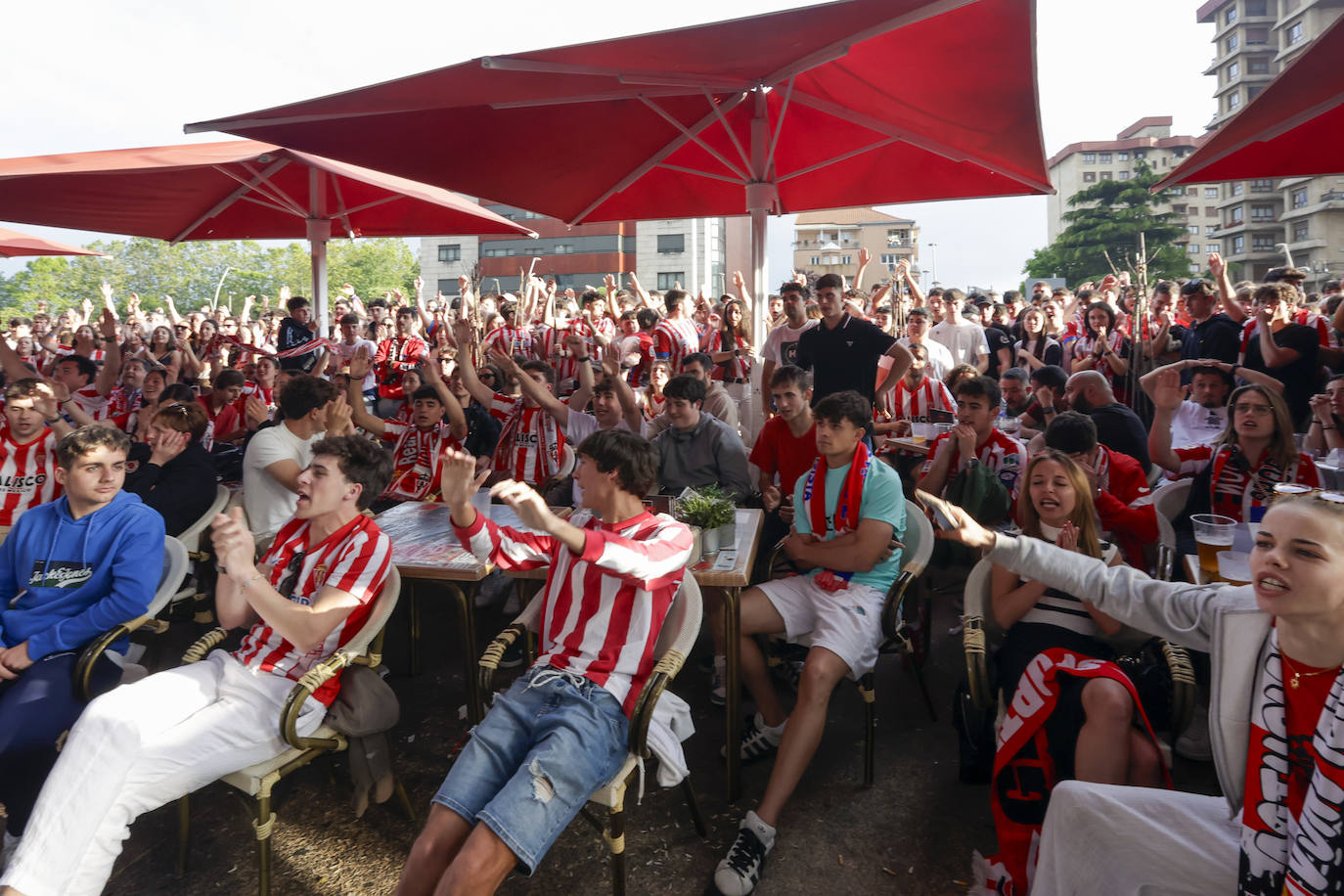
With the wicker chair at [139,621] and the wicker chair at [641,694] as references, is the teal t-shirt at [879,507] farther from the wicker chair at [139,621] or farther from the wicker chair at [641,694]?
the wicker chair at [139,621]

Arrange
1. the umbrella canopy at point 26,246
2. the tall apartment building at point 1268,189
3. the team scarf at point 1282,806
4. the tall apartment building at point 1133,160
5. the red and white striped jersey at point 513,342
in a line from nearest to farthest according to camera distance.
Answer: the team scarf at point 1282,806, the red and white striped jersey at point 513,342, the umbrella canopy at point 26,246, the tall apartment building at point 1268,189, the tall apartment building at point 1133,160

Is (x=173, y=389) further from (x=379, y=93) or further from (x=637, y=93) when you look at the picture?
(x=637, y=93)

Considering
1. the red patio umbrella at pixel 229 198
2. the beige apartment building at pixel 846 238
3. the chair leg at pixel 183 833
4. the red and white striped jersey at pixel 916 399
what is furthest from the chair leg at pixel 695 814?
the beige apartment building at pixel 846 238

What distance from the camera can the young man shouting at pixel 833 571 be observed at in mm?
2912

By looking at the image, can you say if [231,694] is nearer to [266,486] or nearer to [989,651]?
[266,486]

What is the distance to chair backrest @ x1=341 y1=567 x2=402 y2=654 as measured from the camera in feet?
8.12

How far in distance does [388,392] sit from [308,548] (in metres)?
5.27

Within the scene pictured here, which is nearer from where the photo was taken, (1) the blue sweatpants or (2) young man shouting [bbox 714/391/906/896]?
(1) the blue sweatpants

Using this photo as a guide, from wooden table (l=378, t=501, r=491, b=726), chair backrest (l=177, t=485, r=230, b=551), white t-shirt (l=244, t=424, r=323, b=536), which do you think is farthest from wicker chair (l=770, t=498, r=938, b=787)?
chair backrest (l=177, t=485, r=230, b=551)

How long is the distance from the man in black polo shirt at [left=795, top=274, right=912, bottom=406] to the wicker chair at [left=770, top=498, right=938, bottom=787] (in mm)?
1607

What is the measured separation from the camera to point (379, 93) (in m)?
3.75

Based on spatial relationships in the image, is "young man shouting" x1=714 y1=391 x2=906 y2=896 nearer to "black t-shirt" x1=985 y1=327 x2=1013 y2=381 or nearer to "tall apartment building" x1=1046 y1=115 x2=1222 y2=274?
"black t-shirt" x1=985 y1=327 x2=1013 y2=381

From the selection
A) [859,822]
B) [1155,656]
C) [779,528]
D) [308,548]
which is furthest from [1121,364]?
[308,548]

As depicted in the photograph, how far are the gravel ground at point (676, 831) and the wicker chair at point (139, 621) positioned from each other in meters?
0.60
